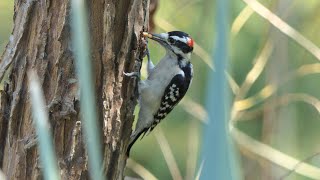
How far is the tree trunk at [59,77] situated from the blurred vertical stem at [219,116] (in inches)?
46.4

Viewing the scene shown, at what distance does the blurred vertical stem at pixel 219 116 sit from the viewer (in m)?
0.54

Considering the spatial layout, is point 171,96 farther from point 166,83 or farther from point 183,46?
point 183,46

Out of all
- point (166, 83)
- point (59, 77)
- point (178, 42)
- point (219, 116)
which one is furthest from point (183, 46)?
point (219, 116)

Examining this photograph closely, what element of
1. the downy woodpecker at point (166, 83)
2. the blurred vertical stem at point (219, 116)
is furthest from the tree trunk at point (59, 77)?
the blurred vertical stem at point (219, 116)

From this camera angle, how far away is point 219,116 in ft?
1.82

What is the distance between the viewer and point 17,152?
1779 millimetres

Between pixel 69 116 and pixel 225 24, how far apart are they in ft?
4.09

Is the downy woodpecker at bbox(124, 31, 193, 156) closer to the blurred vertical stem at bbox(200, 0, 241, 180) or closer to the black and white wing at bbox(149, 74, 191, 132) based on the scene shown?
the black and white wing at bbox(149, 74, 191, 132)

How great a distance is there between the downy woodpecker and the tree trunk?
1.60 ft

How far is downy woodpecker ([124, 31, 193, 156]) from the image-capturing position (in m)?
2.38

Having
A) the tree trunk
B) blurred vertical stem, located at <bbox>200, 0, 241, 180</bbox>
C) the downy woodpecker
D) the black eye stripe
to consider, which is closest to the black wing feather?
the downy woodpecker

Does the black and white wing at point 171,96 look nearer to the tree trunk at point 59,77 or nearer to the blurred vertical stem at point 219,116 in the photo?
the tree trunk at point 59,77

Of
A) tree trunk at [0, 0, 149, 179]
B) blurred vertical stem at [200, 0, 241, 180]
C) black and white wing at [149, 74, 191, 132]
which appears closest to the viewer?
blurred vertical stem at [200, 0, 241, 180]

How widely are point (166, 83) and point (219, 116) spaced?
1.89 meters
